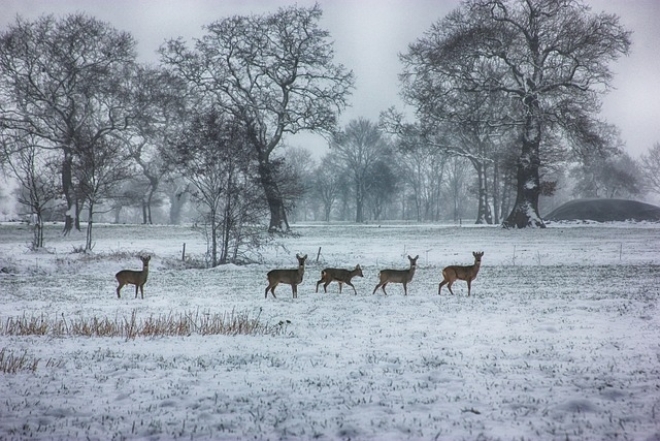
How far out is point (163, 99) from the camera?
122 feet

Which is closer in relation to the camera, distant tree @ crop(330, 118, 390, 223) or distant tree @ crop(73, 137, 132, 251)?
distant tree @ crop(73, 137, 132, 251)

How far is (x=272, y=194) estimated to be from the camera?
30453mm

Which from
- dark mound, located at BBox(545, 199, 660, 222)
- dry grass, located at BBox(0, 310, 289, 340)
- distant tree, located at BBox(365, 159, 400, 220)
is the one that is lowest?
dry grass, located at BBox(0, 310, 289, 340)

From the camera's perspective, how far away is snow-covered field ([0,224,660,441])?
5434 mm

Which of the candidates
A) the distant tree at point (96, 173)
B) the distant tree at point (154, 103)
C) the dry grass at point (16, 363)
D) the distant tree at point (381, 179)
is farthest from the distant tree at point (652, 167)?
the dry grass at point (16, 363)

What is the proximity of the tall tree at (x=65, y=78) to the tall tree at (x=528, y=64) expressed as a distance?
2238cm

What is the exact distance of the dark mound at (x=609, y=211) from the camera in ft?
155

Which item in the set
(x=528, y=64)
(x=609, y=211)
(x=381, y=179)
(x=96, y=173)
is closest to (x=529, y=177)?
(x=528, y=64)

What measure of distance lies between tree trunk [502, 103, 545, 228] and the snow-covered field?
17402 mm

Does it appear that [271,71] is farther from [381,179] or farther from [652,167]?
[652,167]

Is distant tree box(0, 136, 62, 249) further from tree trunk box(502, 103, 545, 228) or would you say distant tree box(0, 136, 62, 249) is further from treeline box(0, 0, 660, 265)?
tree trunk box(502, 103, 545, 228)

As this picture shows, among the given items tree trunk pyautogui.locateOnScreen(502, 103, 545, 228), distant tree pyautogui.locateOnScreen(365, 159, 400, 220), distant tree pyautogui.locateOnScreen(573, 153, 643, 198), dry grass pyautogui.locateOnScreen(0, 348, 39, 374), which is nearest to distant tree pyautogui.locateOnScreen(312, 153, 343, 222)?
distant tree pyautogui.locateOnScreen(365, 159, 400, 220)

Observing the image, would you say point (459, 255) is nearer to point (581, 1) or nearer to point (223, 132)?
point (223, 132)

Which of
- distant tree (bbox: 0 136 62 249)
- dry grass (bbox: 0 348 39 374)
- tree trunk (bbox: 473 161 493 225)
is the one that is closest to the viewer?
dry grass (bbox: 0 348 39 374)
